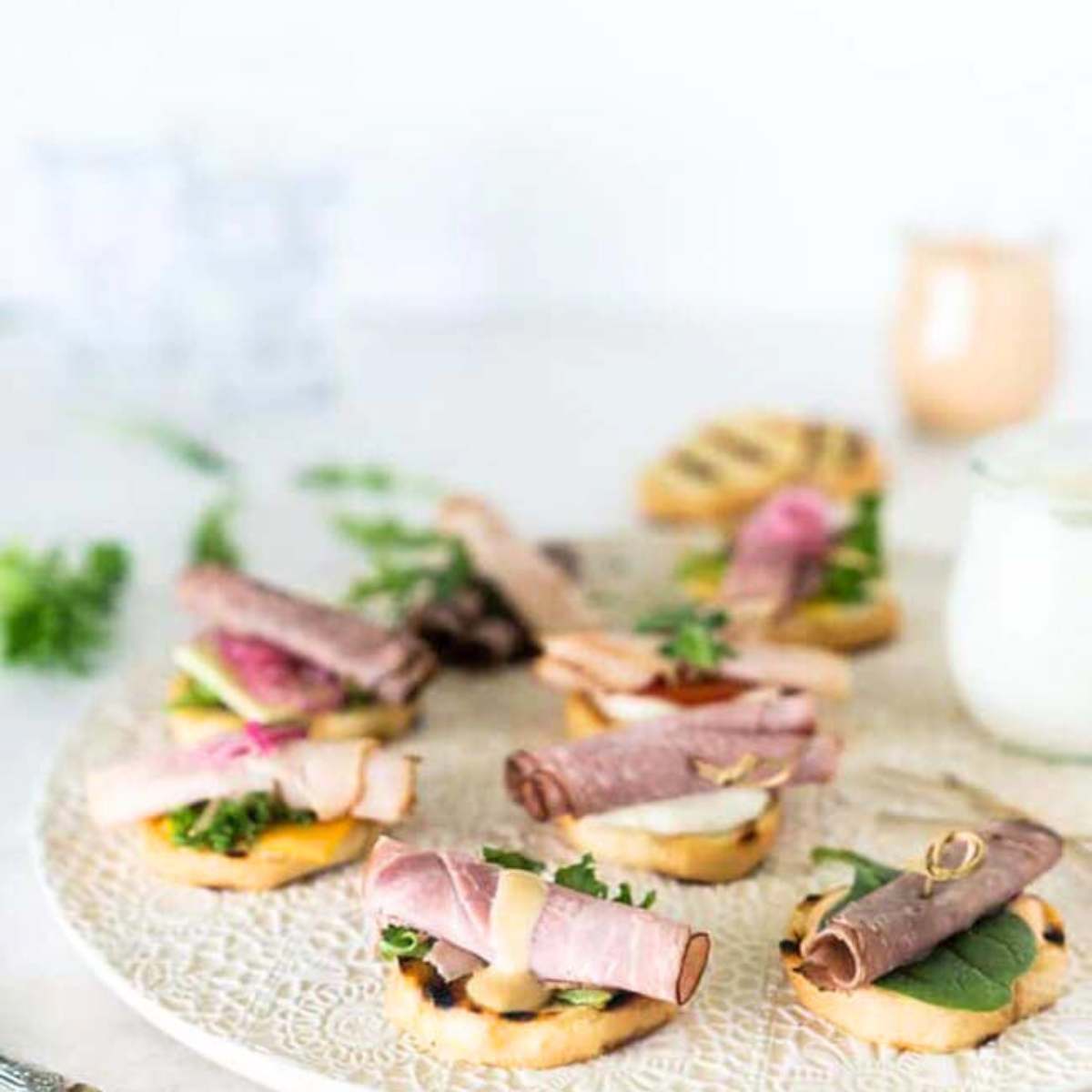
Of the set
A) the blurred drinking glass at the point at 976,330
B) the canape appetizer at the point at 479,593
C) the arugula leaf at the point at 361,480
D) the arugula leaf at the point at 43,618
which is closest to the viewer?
the canape appetizer at the point at 479,593

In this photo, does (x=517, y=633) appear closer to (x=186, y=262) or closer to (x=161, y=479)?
(x=161, y=479)

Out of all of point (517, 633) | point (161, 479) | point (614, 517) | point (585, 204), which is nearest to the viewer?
point (517, 633)

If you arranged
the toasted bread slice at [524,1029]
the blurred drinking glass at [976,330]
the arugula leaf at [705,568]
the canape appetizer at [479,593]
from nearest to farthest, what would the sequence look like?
the toasted bread slice at [524,1029] → the canape appetizer at [479,593] → the arugula leaf at [705,568] → the blurred drinking glass at [976,330]

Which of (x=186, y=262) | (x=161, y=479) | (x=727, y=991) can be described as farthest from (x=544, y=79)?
(x=727, y=991)

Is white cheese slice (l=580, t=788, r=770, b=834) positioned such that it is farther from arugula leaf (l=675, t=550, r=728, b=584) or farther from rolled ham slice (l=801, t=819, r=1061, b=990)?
arugula leaf (l=675, t=550, r=728, b=584)

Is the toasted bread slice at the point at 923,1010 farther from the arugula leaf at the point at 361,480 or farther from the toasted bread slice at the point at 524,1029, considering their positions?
the arugula leaf at the point at 361,480

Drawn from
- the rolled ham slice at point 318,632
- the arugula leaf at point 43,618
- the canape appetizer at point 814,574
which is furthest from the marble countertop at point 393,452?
the canape appetizer at point 814,574
